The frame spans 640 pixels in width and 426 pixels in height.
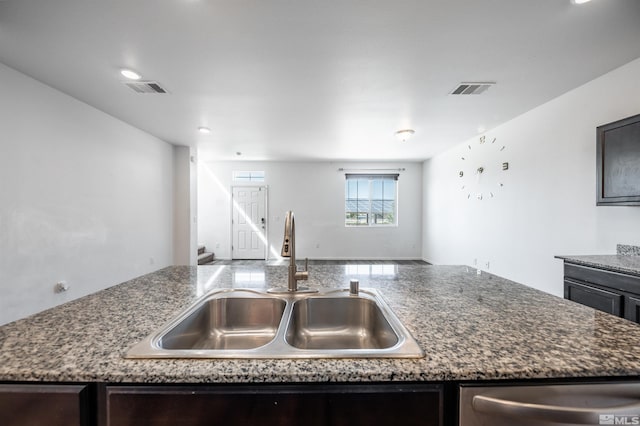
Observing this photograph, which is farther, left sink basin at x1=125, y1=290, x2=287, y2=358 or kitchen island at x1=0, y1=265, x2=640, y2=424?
left sink basin at x1=125, y1=290, x2=287, y2=358

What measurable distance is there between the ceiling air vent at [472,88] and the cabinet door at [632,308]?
2040 mm

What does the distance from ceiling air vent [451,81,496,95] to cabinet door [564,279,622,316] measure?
1893 mm

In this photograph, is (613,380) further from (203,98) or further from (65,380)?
(203,98)

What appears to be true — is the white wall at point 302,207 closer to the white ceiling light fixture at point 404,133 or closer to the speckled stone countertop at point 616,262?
the white ceiling light fixture at point 404,133

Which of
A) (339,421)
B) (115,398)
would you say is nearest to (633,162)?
(339,421)

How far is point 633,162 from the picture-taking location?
2.01 metres

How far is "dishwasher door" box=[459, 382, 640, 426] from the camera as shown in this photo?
59 centimetres

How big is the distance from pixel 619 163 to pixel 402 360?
268 centimetres

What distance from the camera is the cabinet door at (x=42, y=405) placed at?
1.95 ft

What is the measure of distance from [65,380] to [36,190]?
3025mm

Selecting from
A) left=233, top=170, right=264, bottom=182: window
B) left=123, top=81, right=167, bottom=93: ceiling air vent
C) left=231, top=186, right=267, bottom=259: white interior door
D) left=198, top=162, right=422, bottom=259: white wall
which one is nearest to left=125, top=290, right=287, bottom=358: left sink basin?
left=123, top=81, right=167, bottom=93: ceiling air vent

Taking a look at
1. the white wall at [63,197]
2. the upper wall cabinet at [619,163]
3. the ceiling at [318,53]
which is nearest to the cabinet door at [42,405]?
the ceiling at [318,53]

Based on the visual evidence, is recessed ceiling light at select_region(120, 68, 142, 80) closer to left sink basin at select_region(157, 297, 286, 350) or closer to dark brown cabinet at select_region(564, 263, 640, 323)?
left sink basin at select_region(157, 297, 286, 350)

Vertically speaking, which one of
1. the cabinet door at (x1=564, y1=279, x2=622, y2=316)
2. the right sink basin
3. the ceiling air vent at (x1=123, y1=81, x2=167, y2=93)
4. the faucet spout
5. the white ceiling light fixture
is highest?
the ceiling air vent at (x1=123, y1=81, x2=167, y2=93)
